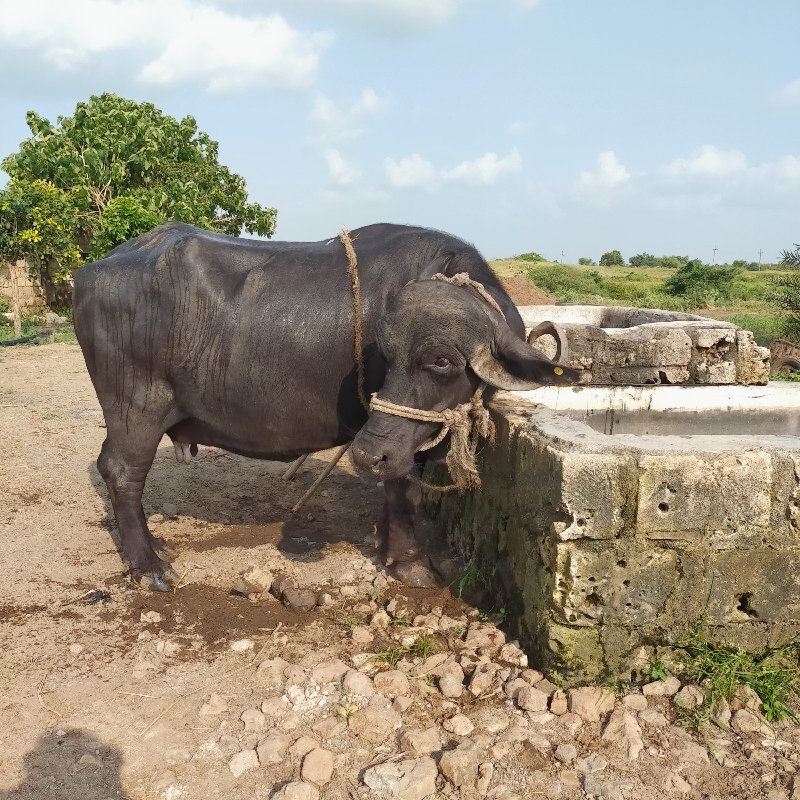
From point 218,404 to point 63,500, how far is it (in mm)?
2025

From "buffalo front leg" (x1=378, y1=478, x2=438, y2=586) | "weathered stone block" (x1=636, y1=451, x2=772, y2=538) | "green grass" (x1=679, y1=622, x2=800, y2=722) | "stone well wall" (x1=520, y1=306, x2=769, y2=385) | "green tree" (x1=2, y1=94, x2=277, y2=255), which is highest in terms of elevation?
"green tree" (x1=2, y1=94, x2=277, y2=255)

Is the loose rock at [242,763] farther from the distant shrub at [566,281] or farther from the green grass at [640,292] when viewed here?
the distant shrub at [566,281]

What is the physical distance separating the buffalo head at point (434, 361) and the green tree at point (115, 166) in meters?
13.0

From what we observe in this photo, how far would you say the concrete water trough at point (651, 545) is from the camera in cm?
259

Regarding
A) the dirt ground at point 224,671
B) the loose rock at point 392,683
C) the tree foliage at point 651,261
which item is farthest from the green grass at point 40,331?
the tree foliage at point 651,261

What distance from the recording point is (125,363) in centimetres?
363

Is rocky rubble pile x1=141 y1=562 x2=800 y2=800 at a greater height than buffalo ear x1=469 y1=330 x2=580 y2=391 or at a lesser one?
lesser

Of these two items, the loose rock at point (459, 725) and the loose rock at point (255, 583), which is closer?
the loose rock at point (459, 725)

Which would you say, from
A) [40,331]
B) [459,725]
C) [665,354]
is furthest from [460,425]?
[40,331]

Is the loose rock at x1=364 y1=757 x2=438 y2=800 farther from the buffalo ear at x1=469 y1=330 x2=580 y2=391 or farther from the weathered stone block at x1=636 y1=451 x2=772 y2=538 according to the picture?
the buffalo ear at x1=469 y1=330 x2=580 y2=391

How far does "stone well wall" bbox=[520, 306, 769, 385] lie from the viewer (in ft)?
13.2

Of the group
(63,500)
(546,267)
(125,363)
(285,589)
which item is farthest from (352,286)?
(546,267)

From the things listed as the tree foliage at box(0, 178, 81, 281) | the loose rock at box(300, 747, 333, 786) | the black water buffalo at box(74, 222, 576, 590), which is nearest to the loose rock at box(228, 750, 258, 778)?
the loose rock at box(300, 747, 333, 786)

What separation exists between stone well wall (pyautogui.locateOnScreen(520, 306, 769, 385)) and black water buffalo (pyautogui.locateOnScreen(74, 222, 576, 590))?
94 centimetres
